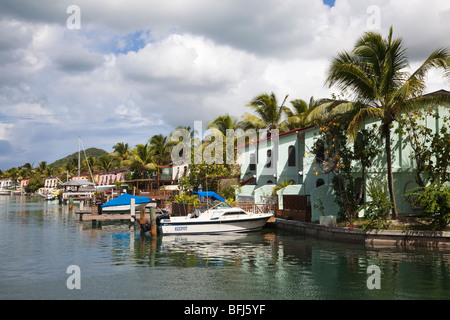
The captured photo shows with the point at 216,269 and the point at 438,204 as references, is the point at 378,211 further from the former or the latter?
the point at 216,269

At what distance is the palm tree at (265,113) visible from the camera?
43.3 m

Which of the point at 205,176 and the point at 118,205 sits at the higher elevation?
the point at 205,176

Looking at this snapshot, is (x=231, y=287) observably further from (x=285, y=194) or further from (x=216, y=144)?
(x=216, y=144)

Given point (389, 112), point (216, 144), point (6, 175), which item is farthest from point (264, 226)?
point (6, 175)

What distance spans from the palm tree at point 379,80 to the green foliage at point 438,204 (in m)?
2.18

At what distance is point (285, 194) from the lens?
28688 mm

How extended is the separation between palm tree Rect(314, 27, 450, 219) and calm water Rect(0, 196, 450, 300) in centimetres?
638

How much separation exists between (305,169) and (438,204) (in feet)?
34.0

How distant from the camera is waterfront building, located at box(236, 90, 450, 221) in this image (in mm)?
24625

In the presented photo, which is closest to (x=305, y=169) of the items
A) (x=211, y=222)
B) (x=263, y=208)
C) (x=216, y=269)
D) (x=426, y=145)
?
(x=263, y=208)

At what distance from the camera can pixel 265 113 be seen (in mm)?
43812

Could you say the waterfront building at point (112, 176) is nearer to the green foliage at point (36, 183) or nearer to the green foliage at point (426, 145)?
the green foliage at point (36, 183)
